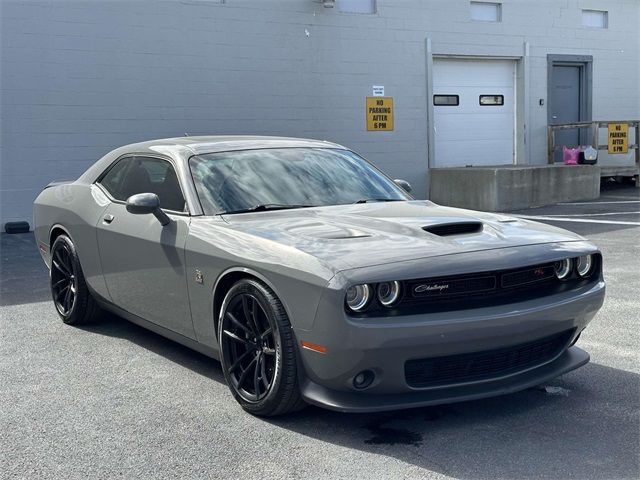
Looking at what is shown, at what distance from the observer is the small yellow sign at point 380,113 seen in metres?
15.0

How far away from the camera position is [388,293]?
3.50 metres

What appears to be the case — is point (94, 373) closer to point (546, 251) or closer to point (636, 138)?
point (546, 251)

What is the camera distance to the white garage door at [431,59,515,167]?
53.4ft

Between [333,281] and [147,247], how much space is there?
1.74m

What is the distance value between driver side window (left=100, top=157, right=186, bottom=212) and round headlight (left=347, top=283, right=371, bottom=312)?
155 cm

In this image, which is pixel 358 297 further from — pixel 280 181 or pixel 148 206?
pixel 148 206

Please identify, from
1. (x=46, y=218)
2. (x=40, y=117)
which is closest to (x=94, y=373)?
(x=46, y=218)

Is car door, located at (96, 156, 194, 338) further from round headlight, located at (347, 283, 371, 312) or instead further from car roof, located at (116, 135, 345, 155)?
round headlight, located at (347, 283, 371, 312)

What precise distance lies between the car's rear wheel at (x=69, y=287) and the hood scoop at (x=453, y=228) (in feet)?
9.32

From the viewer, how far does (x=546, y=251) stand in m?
3.84

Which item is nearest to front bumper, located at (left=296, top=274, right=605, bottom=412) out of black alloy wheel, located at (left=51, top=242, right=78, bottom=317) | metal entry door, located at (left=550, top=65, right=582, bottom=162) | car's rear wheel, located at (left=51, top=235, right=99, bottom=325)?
car's rear wheel, located at (left=51, top=235, right=99, bottom=325)

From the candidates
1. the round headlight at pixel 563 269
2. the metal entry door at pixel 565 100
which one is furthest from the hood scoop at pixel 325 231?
the metal entry door at pixel 565 100

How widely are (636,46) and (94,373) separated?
1780 centimetres

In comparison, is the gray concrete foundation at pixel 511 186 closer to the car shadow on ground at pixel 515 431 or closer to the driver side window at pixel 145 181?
the driver side window at pixel 145 181
